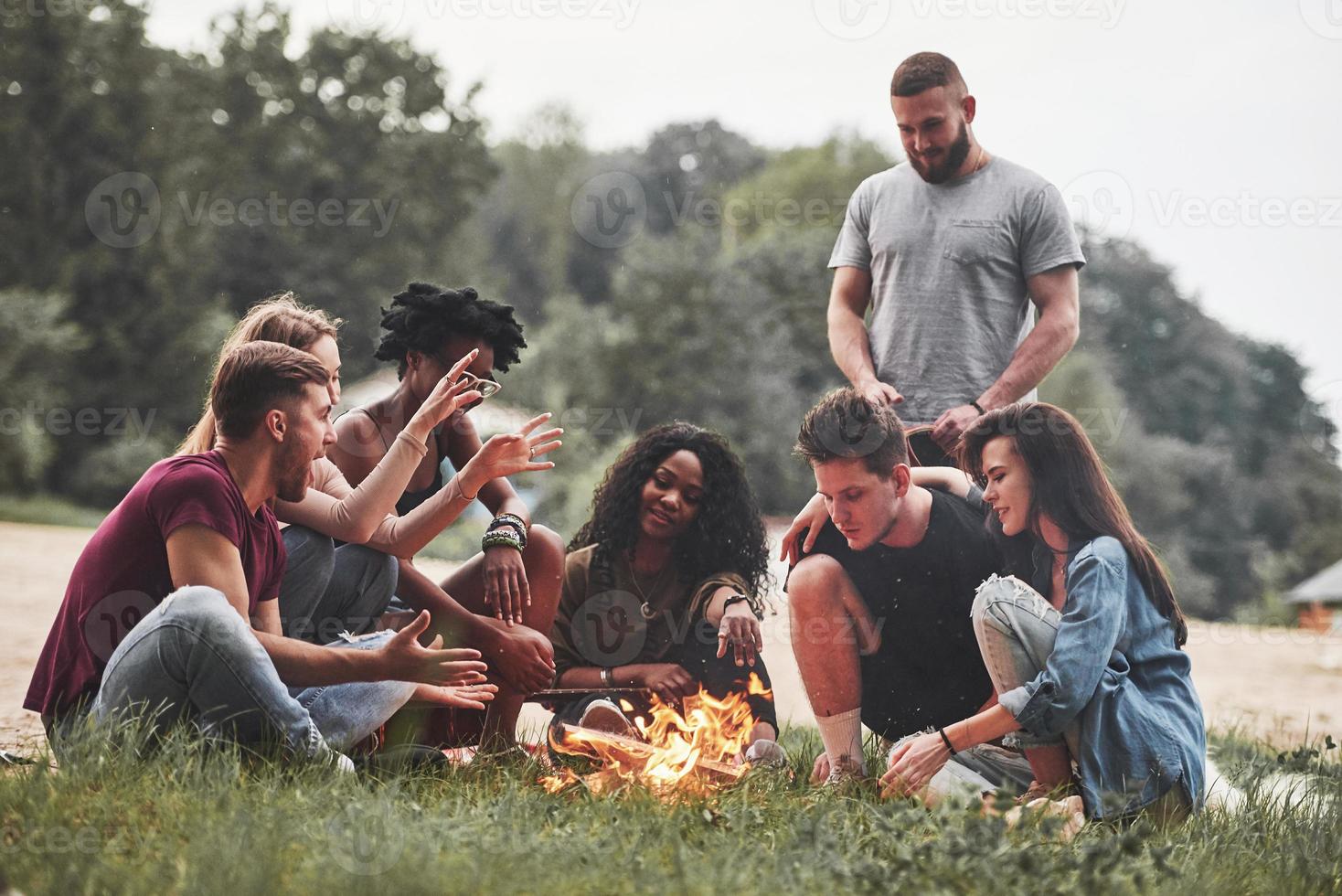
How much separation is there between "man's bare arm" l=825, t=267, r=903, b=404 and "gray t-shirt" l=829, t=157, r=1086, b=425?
13 centimetres

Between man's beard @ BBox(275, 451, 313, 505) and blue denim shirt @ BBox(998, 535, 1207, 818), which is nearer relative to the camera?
man's beard @ BBox(275, 451, 313, 505)

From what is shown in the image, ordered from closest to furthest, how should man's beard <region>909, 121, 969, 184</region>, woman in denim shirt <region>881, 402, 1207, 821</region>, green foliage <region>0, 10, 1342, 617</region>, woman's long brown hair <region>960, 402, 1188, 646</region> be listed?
woman in denim shirt <region>881, 402, 1207, 821</region>, woman's long brown hair <region>960, 402, 1188, 646</region>, man's beard <region>909, 121, 969, 184</region>, green foliage <region>0, 10, 1342, 617</region>

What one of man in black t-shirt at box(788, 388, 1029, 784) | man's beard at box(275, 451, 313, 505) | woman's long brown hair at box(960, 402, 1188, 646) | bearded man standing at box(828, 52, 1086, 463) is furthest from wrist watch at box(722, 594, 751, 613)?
man's beard at box(275, 451, 313, 505)

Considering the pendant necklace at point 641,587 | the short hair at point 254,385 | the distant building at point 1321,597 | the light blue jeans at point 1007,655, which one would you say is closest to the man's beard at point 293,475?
the short hair at point 254,385

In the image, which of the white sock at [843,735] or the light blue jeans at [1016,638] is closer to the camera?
the light blue jeans at [1016,638]

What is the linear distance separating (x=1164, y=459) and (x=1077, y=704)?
93.9 feet

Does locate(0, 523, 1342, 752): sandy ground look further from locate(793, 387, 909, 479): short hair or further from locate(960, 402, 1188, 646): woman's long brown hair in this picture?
locate(960, 402, 1188, 646): woman's long brown hair

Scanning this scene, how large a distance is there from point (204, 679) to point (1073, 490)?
295 centimetres

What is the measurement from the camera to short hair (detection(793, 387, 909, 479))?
4.81 metres

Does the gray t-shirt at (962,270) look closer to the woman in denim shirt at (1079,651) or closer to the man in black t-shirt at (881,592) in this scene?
the man in black t-shirt at (881,592)

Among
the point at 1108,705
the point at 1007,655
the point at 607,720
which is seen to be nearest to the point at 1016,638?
the point at 1007,655

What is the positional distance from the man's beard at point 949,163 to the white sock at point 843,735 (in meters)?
2.18

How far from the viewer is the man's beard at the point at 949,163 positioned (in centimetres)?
521

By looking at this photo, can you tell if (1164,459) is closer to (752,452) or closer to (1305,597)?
(1305,597)
